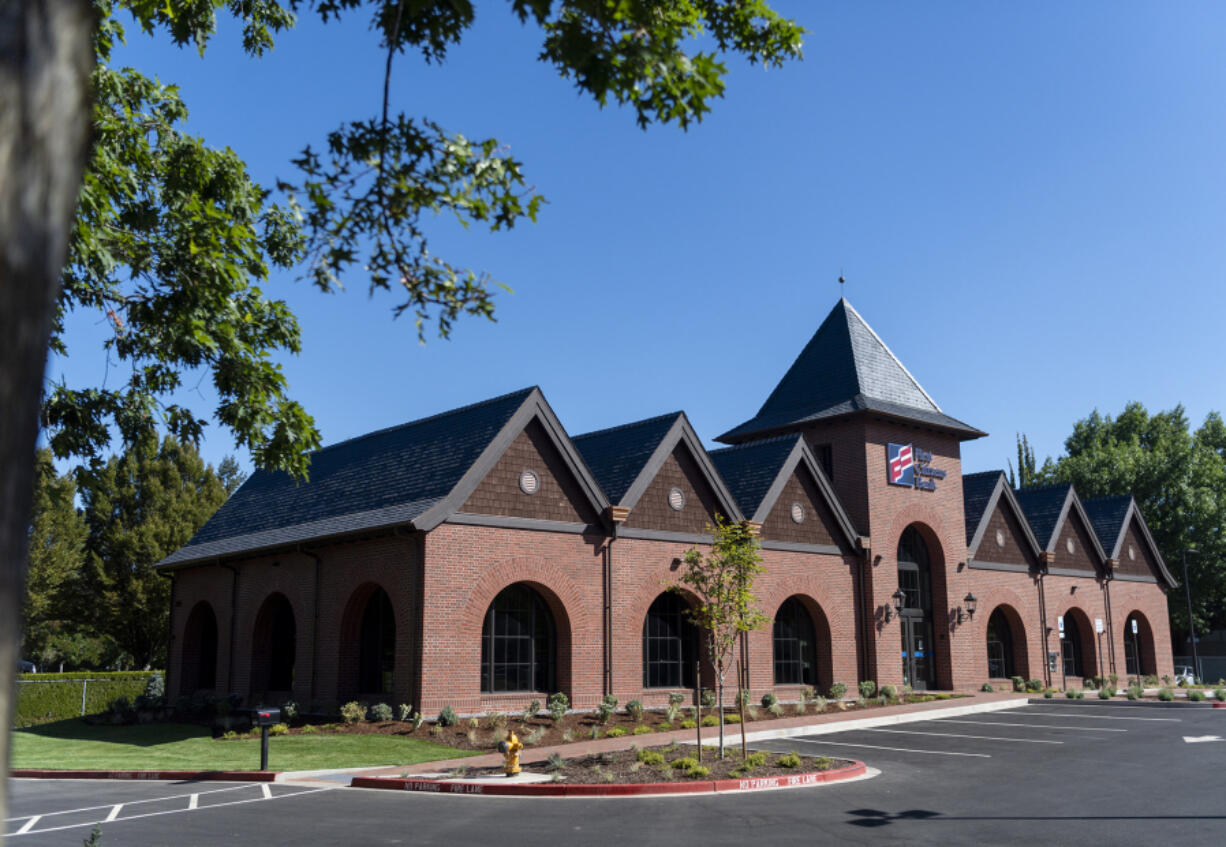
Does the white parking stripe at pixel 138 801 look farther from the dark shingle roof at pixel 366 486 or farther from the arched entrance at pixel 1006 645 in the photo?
the arched entrance at pixel 1006 645

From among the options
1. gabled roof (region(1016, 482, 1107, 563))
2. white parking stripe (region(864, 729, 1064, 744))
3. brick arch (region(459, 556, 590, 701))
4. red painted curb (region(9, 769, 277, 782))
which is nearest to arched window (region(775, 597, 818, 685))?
white parking stripe (region(864, 729, 1064, 744))

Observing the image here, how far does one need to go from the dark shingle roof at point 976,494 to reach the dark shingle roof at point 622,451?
13906mm

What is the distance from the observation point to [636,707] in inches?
972

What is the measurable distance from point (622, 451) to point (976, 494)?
1611 cm

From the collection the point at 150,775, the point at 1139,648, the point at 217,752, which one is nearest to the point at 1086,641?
the point at 1139,648

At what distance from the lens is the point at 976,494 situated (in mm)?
38219

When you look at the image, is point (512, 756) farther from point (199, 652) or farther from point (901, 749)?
point (199, 652)

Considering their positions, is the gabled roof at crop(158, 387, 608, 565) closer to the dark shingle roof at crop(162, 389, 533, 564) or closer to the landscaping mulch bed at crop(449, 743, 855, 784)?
the dark shingle roof at crop(162, 389, 533, 564)

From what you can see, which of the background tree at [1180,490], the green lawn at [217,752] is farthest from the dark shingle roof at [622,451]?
the background tree at [1180,490]

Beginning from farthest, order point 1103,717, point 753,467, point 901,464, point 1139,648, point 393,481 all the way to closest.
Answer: point 1139,648 → point 901,464 → point 753,467 → point 393,481 → point 1103,717

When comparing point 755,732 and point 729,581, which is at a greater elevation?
point 729,581

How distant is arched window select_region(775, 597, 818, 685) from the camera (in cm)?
3044

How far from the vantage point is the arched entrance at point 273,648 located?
1119 inches

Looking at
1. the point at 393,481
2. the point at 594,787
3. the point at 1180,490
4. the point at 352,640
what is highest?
the point at 1180,490
